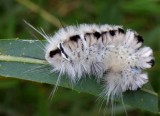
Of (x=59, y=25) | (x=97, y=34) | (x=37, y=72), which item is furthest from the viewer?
(x=59, y=25)

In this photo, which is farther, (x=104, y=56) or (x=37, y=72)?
(x=37, y=72)

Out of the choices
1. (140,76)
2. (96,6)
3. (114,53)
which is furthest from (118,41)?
(96,6)

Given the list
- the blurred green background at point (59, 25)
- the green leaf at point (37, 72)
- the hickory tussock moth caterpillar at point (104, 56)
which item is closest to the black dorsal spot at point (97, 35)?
the hickory tussock moth caterpillar at point (104, 56)

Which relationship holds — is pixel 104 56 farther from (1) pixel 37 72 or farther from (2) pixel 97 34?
(1) pixel 37 72

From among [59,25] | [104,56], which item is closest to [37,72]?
[104,56]

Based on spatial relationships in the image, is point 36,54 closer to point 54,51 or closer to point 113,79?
point 54,51

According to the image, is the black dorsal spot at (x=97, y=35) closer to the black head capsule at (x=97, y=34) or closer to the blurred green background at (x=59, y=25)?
the black head capsule at (x=97, y=34)
